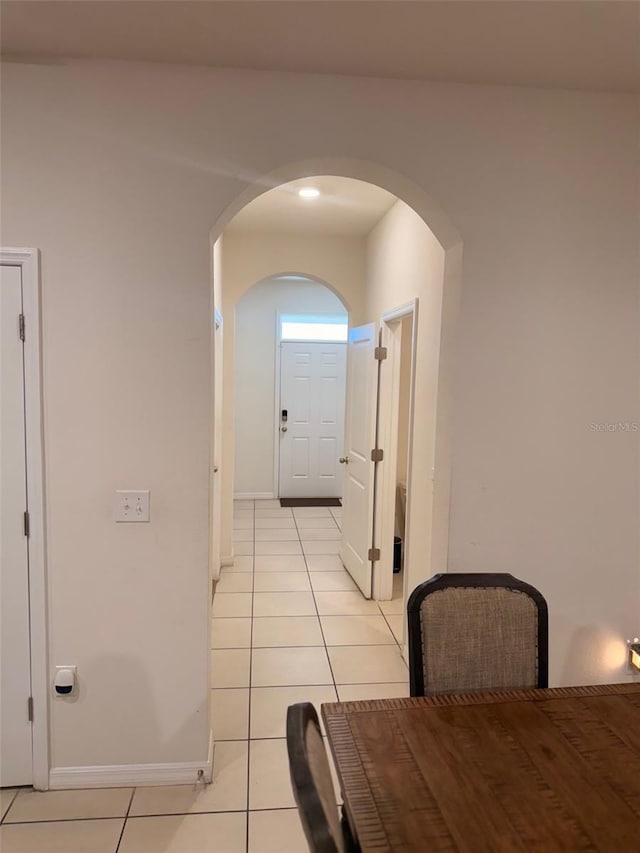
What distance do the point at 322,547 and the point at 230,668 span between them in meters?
2.11

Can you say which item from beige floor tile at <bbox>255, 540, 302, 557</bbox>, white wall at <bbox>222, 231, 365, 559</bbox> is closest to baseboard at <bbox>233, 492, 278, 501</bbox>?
beige floor tile at <bbox>255, 540, 302, 557</bbox>

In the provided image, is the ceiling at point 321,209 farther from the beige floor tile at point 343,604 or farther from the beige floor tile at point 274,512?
the beige floor tile at point 274,512

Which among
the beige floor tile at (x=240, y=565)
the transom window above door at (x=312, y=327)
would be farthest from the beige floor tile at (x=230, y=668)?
the transom window above door at (x=312, y=327)

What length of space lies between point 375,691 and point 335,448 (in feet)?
14.1

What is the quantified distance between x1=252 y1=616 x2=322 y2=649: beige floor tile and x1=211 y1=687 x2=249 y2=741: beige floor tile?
0.45 metres

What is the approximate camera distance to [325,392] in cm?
676

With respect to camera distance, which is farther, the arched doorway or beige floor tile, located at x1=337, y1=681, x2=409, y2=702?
beige floor tile, located at x1=337, y1=681, x2=409, y2=702

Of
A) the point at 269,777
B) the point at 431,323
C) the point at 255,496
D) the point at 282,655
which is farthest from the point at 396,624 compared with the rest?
the point at 255,496

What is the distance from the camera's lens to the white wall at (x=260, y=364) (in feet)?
21.4

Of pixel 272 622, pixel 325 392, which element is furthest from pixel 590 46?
pixel 325 392

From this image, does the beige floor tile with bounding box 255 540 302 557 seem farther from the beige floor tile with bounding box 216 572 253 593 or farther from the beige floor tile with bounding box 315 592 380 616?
the beige floor tile with bounding box 315 592 380 616

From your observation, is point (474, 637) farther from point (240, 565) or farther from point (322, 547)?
point (322, 547)

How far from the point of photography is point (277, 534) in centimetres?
532

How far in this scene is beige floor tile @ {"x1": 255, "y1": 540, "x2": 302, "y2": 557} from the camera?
477cm
